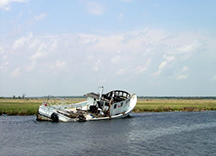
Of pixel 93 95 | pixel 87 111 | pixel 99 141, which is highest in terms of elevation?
pixel 93 95

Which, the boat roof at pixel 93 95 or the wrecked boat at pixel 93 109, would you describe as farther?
the boat roof at pixel 93 95

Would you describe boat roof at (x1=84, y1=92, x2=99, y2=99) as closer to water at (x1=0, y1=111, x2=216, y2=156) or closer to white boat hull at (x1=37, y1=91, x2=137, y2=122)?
white boat hull at (x1=37, y1=91, x2=137, y2=122)

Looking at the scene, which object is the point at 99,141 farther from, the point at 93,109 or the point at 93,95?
the point at 93,95

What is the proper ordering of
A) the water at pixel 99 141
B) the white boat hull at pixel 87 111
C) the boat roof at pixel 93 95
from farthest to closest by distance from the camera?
1. the boat roof at pixel 93 95
2. the white boat hull at pixel 87 111
3. the water at pixel 99 141

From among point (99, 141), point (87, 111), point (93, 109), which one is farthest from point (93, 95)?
point (99, 141)

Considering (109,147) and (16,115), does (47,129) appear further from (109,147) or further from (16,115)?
(16,115)

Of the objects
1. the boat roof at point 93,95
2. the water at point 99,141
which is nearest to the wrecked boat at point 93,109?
the boat roof at point 93,95

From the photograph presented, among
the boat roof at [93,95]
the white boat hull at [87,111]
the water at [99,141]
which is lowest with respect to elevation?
the water at [99,141]

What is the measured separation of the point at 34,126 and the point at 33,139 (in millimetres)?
10682

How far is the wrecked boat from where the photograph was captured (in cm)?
4903

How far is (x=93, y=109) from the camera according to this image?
54.5m

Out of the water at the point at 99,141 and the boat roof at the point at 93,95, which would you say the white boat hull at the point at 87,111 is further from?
the water at the point at 99,141

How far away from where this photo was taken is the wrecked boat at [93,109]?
161 ft

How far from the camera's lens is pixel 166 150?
2756 centimetres
